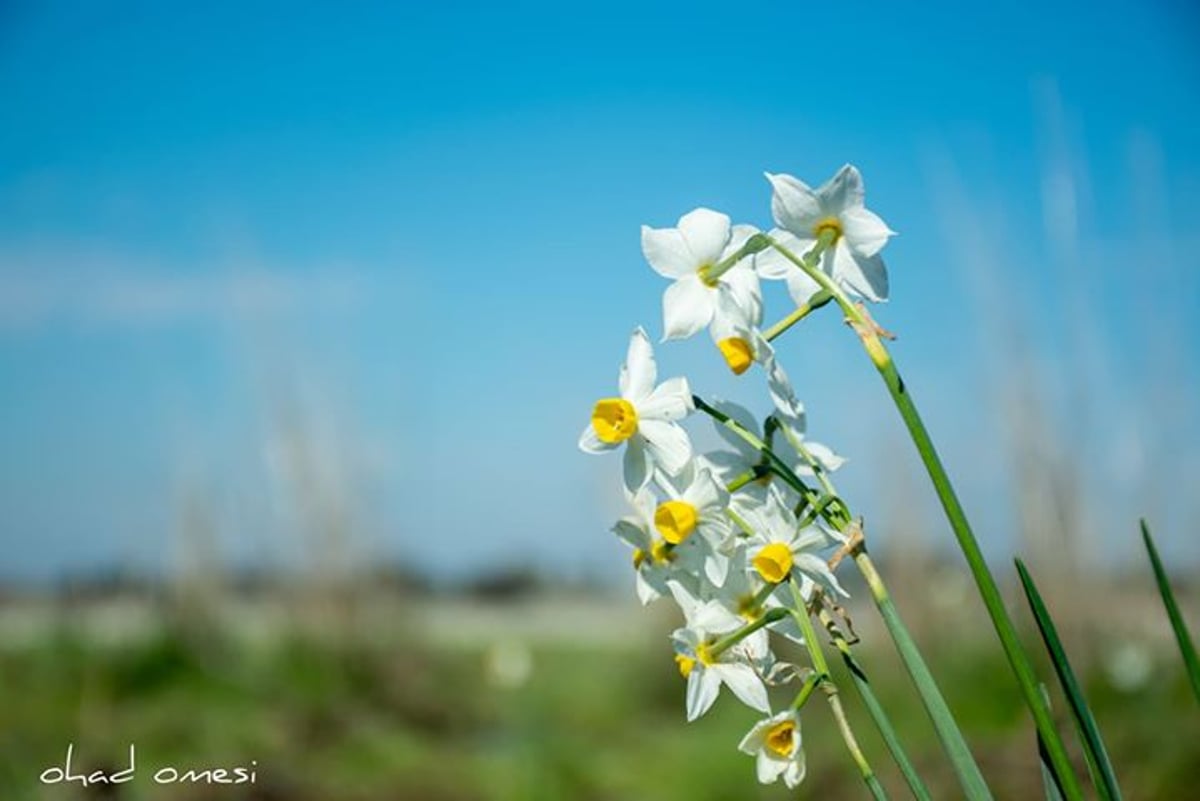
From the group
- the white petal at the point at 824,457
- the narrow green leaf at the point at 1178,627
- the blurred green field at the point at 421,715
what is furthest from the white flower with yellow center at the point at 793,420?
the blurred green field at the point at 421,715

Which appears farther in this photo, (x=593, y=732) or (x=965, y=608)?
(x=965, y=608)

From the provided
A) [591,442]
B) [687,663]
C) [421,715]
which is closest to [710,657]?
[687,663]

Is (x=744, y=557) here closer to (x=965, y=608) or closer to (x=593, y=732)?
(x=593, y=732)

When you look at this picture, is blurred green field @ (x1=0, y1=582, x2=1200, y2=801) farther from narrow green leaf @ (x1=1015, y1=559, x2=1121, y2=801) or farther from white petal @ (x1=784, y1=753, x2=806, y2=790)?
narrow green leaf @ (x1=1015, y1=559, x2=1121, y2=801)

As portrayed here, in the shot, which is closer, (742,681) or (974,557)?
(974,557)

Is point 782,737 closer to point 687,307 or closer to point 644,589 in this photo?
point 644,589

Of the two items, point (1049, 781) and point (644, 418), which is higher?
point (644, 418)

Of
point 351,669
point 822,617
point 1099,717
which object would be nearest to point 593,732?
point 351,669

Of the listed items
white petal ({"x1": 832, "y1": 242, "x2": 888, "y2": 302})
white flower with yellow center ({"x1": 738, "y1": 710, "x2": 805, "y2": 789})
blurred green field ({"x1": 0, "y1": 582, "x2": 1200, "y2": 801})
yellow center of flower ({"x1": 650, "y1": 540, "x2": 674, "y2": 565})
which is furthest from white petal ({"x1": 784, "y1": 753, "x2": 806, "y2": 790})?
blurred green field ({"x1": 0, "y1": 582, "x2": 1200, "y2": 801})
